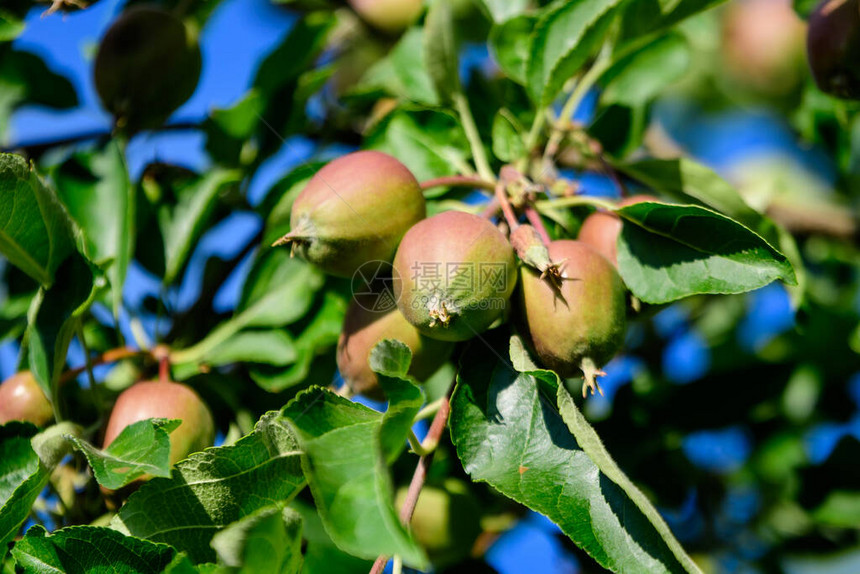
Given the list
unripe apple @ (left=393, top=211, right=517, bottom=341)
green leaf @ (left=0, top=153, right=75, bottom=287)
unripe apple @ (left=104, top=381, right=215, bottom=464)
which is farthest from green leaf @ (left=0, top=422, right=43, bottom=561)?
unripe apple @ (left=393, top=211, right=517, bottom=341)

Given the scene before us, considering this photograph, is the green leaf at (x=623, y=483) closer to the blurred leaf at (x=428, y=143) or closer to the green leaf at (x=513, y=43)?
the blurred leaf at (x=428, y=143)

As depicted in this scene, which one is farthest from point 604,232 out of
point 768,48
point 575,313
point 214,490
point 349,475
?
point 768,48

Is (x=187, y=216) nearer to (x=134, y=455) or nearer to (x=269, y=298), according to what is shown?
(x=269, y=298)

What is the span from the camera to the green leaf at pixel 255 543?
0.90 meters

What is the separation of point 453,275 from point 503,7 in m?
0.92

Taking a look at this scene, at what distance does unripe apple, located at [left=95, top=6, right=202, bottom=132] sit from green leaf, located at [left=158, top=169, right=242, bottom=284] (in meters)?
0.18

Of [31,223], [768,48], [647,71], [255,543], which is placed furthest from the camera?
[768,48]

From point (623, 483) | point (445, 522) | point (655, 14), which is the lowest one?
point (445, 522)

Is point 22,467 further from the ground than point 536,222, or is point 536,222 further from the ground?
point 536,222

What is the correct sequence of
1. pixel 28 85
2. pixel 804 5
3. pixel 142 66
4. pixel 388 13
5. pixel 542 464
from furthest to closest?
pixel 388 13, pixel 28 85, pixel 804 5, pixel 142 66, pixel 542 464

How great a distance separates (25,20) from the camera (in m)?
1.76

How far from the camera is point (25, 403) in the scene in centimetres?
135

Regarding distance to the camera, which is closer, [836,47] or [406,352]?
[406,352]

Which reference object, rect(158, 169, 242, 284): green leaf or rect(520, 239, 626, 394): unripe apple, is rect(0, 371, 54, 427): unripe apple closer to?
rect(158, 169, 242, 284): green leaf
